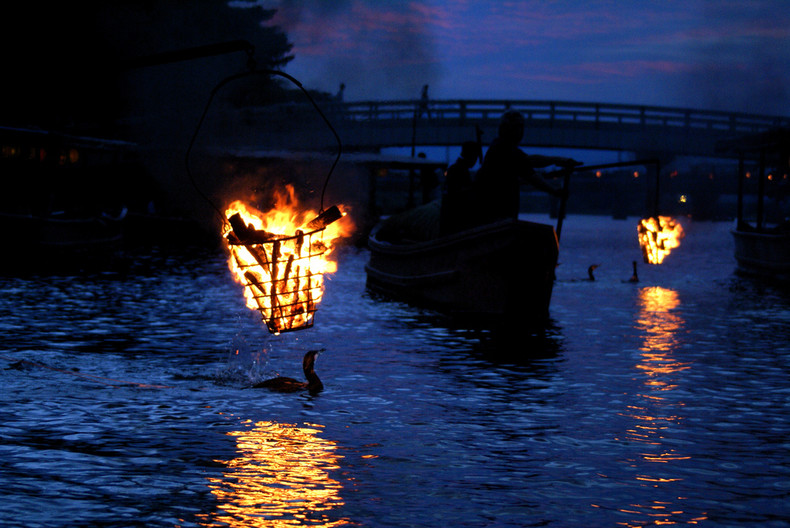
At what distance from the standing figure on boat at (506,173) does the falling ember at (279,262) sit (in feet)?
23.3

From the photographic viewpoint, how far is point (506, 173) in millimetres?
15820

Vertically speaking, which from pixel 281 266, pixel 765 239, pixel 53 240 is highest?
pixel 281 266

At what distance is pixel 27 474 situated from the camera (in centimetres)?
640

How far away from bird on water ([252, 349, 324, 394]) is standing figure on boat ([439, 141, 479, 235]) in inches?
300

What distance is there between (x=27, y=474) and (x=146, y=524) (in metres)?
1.35

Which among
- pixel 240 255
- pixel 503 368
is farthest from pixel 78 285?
pixel 240 255

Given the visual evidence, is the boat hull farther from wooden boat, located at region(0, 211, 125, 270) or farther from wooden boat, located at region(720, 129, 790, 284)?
wooden boat, located at region(0, 211, 125, 270)

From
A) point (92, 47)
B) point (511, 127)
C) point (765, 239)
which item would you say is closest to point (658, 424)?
point (511, 127)

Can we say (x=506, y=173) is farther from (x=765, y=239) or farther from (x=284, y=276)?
(x=765, y=239)

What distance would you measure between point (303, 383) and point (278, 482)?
11.5 feet

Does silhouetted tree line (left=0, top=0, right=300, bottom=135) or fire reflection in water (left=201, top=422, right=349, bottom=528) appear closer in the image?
fire reflection in water (left=201, top=422, right=349, bottom=528)

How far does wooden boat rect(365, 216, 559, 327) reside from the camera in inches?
606

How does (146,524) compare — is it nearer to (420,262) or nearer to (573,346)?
(573,346)

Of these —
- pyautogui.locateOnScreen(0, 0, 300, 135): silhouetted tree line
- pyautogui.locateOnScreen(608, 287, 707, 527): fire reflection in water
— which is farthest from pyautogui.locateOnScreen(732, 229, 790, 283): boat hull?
pyautogui.locateOnScreen(0, 0, 300, 135): silhouetted tree line
